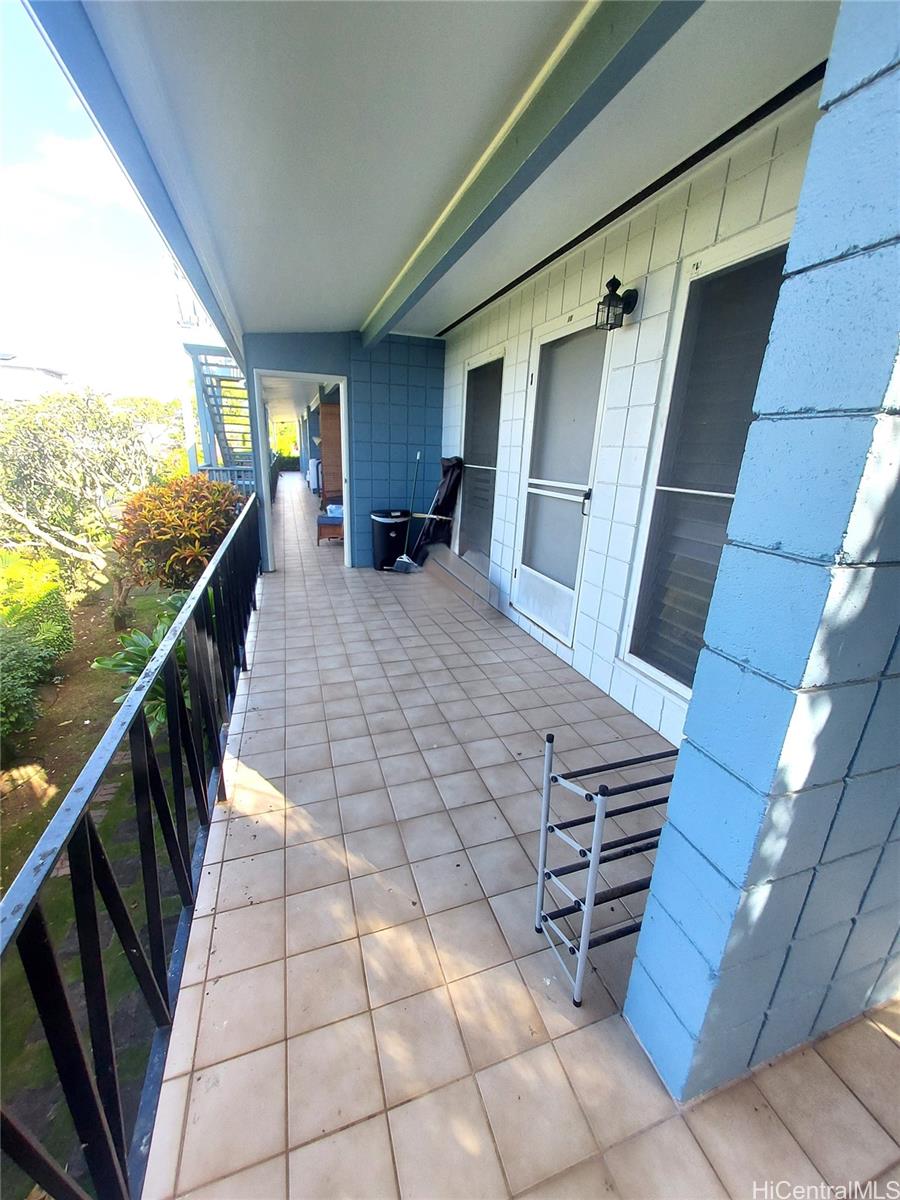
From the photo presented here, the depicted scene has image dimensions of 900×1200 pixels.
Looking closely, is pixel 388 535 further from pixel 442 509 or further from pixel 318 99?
pixel 318 99

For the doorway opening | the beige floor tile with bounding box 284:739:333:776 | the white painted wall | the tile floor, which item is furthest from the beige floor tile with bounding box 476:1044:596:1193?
the doorway opening

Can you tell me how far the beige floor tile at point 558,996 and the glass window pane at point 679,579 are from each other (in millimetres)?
1373

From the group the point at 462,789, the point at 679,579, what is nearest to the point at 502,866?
the point at 462,789

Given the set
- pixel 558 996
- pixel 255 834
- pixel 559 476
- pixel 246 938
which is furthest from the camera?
pixel 559 476

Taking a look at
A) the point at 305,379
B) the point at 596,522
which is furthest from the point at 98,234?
the point at 596,522

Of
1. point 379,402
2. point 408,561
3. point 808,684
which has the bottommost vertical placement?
point 408,561

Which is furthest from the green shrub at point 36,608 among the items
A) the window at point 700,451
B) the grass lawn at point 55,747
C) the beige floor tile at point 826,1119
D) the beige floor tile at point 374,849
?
the beige floor tile at point 826,1119

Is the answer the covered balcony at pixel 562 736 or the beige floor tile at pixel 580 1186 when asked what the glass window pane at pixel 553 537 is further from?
the beige floor tile at pixel 580 1186

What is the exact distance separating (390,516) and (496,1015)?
15.8 feet

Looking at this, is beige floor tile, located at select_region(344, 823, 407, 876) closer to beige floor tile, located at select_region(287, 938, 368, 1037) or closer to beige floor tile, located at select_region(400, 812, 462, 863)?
beige floor tile, located at select_region(400, 812, 462, 863)

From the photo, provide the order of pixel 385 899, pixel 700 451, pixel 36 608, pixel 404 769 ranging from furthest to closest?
pixel 36 608 → pixel 700 451 → pixel 404 769 → pixel 385 899

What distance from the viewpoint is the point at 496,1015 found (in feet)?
3.95

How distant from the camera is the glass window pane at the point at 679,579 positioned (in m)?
2.21

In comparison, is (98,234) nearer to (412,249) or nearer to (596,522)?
(412,249)
